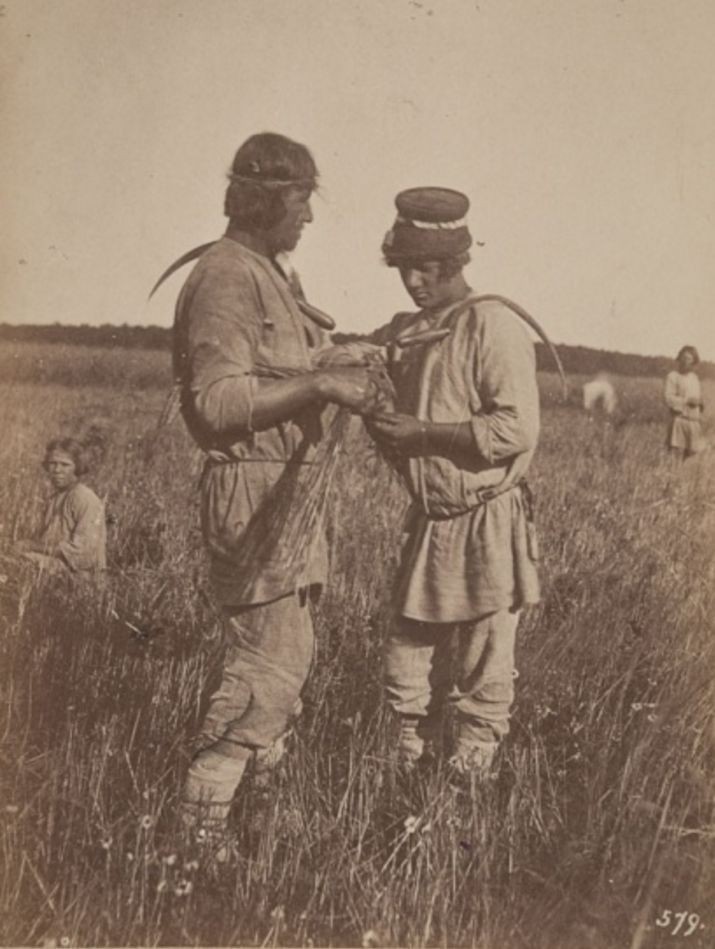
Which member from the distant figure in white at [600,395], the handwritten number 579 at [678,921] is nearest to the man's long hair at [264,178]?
the distant figure in white at [600,395]

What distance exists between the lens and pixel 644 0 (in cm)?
283

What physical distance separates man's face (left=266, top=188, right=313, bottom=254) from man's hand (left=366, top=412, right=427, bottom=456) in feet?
1.39

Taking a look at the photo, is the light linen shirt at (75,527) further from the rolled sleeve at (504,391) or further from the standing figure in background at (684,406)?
the standing figure in background at (684,406)

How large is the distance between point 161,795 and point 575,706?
0.98 meters

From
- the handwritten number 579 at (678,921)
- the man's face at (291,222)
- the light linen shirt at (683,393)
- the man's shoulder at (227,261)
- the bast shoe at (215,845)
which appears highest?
the man's face at (291,222)

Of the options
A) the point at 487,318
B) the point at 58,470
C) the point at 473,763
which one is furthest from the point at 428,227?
the point at 473,763

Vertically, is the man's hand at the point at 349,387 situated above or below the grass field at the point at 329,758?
above

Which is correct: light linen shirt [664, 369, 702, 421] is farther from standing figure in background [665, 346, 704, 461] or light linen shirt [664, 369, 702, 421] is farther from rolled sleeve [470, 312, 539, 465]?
rolled sleeve [470, 312, 539, 465]

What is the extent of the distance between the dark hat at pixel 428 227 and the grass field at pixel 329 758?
376 millimetres

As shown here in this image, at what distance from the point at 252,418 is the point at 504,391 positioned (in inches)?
21.8

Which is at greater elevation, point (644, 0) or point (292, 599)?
point (644, 0)

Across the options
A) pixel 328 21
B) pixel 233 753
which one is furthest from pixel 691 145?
pixel 233 753

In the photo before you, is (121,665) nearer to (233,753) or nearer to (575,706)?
(233,753)

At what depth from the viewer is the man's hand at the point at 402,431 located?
8.42ft
